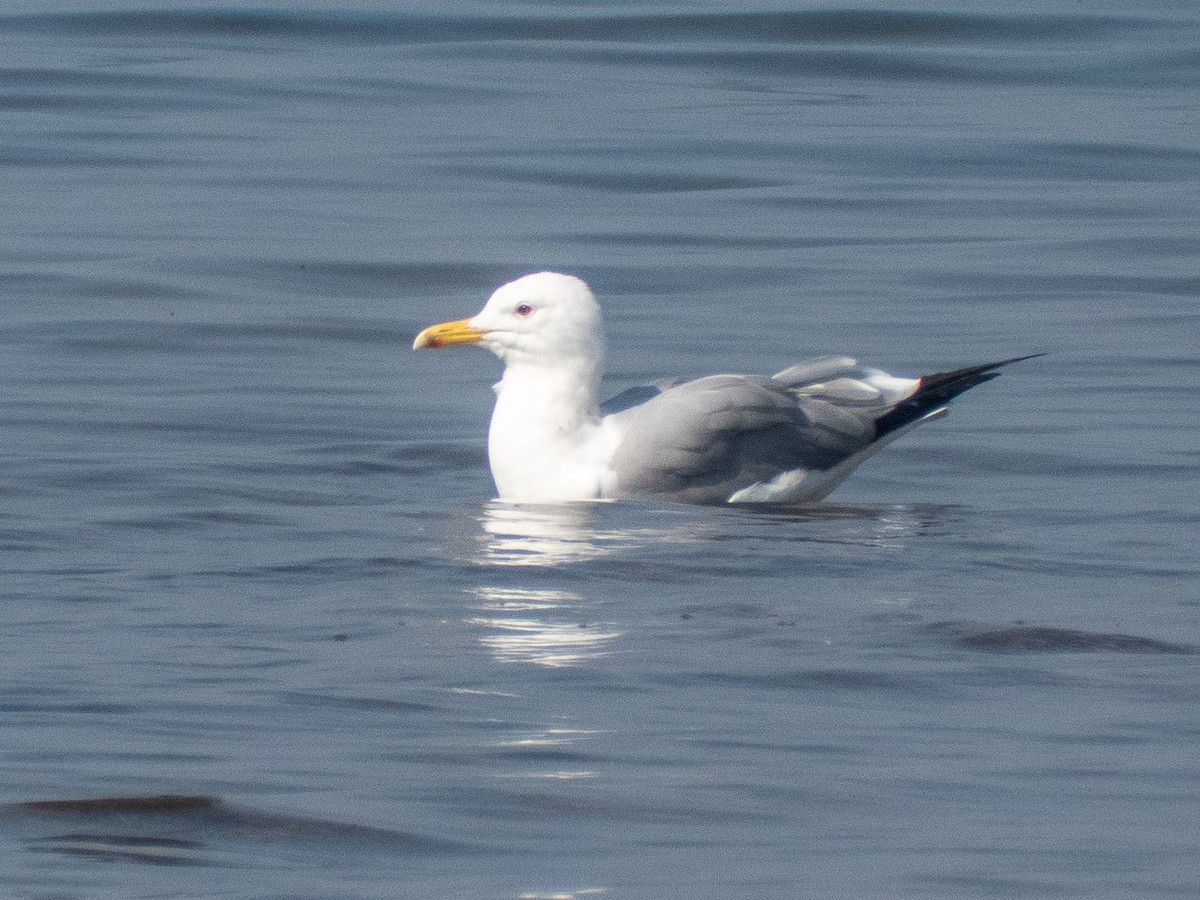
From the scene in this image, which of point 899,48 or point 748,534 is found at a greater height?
point 899,48

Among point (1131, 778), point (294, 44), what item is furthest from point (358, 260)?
point (294, 44)

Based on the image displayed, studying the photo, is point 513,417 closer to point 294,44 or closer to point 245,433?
point 245,433

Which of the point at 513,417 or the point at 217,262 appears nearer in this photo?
the point at 513,417

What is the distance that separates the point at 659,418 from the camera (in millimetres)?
7824

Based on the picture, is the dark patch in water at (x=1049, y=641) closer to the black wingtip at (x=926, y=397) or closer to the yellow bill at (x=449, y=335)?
the black wingtip at (x=926, y=397)

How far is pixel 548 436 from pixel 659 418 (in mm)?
385

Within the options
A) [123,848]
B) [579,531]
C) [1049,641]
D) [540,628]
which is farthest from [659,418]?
[123,848]

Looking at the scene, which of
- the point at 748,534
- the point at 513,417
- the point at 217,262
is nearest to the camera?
the point at 748,534

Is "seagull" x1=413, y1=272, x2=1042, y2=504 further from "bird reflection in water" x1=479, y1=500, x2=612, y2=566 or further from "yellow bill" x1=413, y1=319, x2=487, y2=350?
"bird reflection in water" x1=479, y1=500, x2=612, y2=566

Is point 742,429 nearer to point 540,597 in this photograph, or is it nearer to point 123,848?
point 540,597

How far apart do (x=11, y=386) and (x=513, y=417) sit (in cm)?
247

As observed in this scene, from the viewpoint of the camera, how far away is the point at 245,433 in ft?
29.0

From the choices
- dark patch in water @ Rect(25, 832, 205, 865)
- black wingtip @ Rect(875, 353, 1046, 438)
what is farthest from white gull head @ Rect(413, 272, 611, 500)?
dark patch in water @ Rect(25, 832, 205, 865)

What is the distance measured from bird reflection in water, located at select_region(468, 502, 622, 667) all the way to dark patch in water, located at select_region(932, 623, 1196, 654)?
2.70ft
